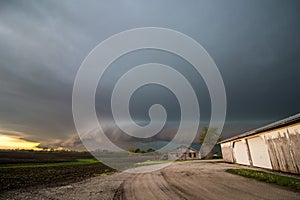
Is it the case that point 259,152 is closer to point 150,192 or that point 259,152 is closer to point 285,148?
point 285,148

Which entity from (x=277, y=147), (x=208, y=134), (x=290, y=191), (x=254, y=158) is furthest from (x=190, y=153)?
(x=290, y=191)

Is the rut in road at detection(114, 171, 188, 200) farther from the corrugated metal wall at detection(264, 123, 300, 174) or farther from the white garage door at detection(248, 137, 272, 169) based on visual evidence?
the white garage door at detection(248, 137, 272, 169)

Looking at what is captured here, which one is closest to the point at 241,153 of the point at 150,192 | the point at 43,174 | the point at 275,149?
the point at 275,149

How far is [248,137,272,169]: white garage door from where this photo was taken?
52.7 feet

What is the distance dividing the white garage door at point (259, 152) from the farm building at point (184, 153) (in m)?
43.5

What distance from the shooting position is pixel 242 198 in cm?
613

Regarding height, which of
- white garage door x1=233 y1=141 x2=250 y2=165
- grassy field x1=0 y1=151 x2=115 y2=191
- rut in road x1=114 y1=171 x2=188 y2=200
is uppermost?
white garage door x1=233 y1=141 x2=250 y2=165

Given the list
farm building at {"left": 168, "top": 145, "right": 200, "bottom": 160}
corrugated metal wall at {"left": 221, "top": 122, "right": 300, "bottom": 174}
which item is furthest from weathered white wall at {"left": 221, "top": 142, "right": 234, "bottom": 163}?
farm building at {"left": 168, "top": 145, "right": 200, "bottom": 160}

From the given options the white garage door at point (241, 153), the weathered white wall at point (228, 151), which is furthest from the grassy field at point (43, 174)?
the weathered white wall at point (228, 151)

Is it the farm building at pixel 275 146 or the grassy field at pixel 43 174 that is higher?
the farm building at pixel 275 146

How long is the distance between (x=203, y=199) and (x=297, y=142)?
996 cm

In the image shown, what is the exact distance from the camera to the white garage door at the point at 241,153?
69.6ft

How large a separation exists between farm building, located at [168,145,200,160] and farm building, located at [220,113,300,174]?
40.0 meters

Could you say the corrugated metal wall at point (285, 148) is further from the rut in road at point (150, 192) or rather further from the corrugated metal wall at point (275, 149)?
the rut in road at point (150, 192)
